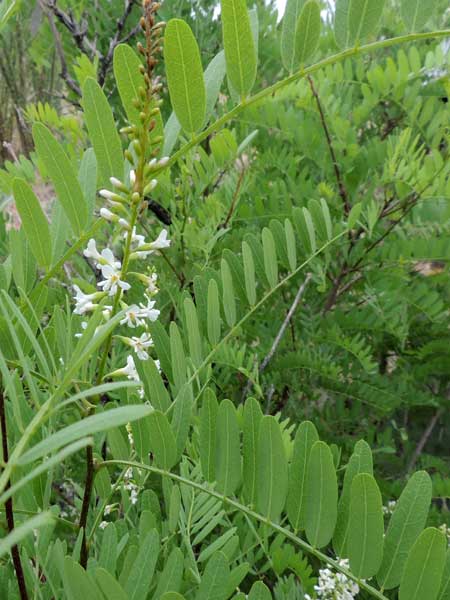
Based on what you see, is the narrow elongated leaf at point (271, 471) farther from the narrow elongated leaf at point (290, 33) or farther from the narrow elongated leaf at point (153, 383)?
the narrow elongated leaf at point (290, 33)

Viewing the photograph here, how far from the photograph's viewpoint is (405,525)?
14.6 inches

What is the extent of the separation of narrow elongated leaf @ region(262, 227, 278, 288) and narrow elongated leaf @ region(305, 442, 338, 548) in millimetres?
219

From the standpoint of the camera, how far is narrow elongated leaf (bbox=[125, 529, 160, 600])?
0.35 metres

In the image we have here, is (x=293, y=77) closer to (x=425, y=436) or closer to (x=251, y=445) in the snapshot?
(x=251, y=445)

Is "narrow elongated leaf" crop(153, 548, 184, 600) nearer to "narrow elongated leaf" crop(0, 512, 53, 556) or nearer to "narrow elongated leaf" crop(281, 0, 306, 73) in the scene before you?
"narrow elongated leaf" crop(0, 512, 53, 556)

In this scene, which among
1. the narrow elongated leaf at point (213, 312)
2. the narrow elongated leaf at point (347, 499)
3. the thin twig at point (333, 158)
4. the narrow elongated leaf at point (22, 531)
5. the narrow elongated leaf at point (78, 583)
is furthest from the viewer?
the thin twig at point (333, 158)

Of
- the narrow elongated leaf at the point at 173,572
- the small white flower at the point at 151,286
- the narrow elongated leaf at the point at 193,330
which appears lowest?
the narrow elongated leaf at the point at 173,572

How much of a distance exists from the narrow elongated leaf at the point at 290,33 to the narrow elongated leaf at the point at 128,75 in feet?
0.33

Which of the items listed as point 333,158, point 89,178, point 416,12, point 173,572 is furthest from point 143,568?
point 333,158

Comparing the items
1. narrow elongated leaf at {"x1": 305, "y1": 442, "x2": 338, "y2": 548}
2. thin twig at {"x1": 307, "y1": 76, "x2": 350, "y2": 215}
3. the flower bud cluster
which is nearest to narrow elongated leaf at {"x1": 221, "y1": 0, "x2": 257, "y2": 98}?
narrow elongated leaf at {"x1": 305, "y1": 442, "x2": 338, "y2": 548}

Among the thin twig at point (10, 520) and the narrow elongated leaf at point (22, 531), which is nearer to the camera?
the narrow elongated leaf at point (22, 531)

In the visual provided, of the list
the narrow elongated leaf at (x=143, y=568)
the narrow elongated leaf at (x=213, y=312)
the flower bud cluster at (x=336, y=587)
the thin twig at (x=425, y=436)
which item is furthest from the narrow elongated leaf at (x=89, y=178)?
the thin twig at (x=425, y=436)

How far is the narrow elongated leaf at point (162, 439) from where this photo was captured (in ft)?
1.25

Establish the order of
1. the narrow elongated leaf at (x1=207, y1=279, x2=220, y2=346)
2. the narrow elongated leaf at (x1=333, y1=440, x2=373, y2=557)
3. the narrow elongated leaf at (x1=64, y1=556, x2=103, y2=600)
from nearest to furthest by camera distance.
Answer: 1. the narrow elongated leaf at (x1=64, y1=556, x2=103, y2=600)
2. the narrow elongated leaf at (x1=333, y1=440, x2=373, y2=557)
3. the narrow elongated leaf at (x1=207, y1=279, x2=220, y2=346)
